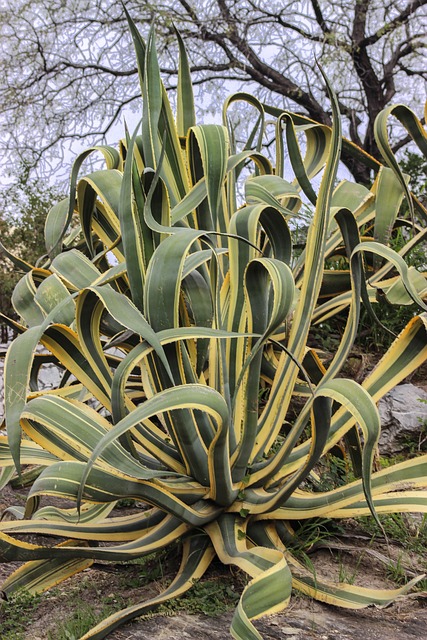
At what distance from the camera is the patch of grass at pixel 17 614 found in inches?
56.2

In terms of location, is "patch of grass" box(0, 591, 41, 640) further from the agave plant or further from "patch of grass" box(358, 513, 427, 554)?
"patch of grass" box(358, 513, 427, 554)

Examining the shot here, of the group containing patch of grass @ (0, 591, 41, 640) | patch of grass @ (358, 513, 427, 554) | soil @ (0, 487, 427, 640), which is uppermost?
patch of grass @ (0, 591, 41, 640)

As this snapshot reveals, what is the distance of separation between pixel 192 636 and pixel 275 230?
84cm

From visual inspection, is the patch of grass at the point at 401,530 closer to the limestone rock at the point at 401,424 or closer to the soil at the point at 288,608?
the soil at the point at 288,608

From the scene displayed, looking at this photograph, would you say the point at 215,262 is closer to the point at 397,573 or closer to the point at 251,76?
the point at 397,573

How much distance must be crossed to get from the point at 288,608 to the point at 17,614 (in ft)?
1.90

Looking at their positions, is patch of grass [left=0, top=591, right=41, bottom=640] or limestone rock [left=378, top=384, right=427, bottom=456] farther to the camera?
limestone rock [left=378, top=384, right=427, bottom=456]

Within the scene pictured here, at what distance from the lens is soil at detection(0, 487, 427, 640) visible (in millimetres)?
1316

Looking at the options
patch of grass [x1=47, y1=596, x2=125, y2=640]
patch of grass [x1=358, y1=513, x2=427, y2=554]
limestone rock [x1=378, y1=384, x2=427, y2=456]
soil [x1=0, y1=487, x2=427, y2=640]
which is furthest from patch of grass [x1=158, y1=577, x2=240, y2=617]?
limestone rock [x1=378, y1=384, x2=427, y2=456]

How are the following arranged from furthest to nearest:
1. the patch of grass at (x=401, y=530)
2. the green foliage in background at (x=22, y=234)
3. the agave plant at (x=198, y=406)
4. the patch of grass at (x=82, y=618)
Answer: the green foliage in background at (x=22, y=234), the patch of grass at (x=401, y=530), the patch of grass at (x=82, y=618), the agave plant at (x=198, y=406)

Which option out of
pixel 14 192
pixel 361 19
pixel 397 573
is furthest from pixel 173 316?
pixel 361 19

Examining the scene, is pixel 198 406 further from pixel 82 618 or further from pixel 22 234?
pixel 22 234

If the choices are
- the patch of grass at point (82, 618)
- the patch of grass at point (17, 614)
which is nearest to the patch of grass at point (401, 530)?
the patch of grass at point (82, 618)

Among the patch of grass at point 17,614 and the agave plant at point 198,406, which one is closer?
the agave plant at point 198,406
